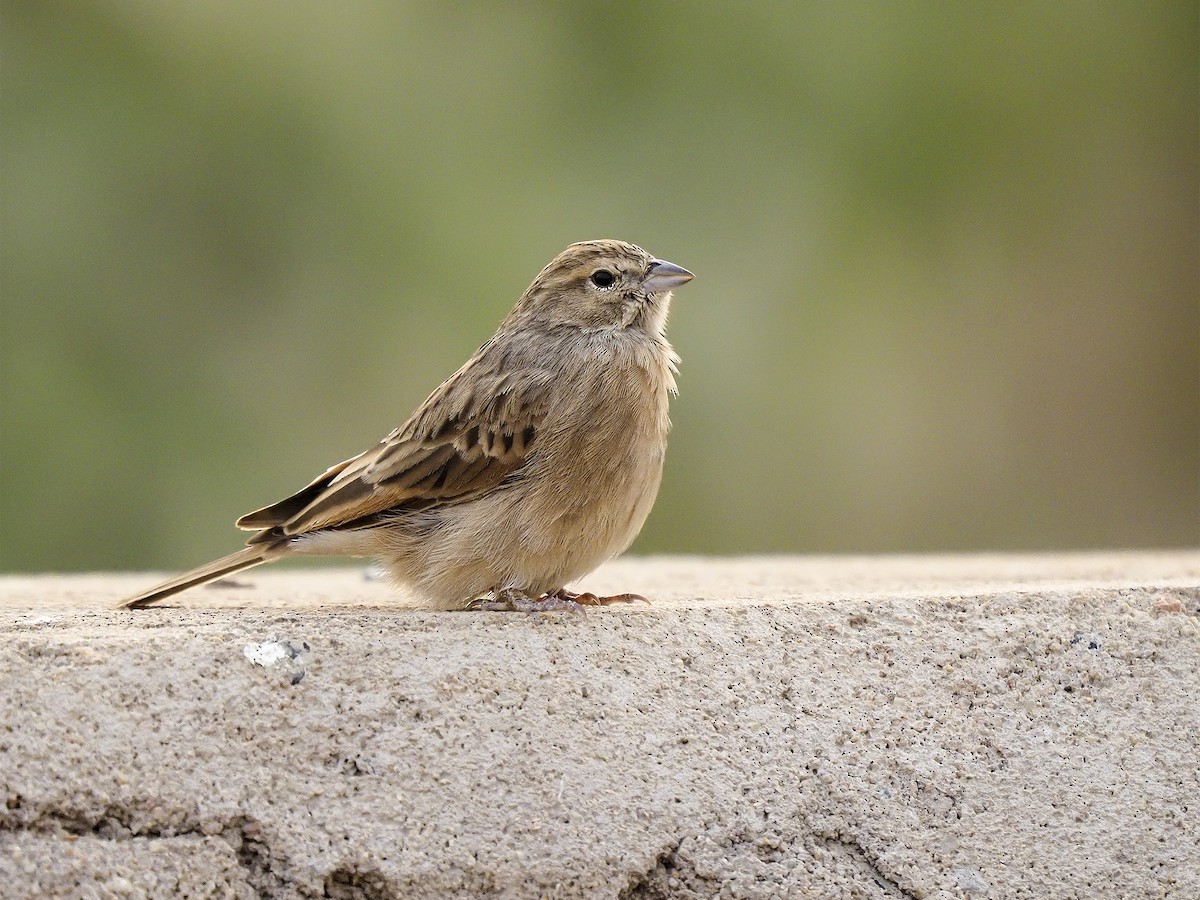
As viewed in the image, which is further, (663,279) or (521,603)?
(663,279)

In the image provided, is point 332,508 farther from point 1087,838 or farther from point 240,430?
point 240,430

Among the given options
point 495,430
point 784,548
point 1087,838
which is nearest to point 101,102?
point 784,548

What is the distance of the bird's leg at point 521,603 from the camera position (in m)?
3.86

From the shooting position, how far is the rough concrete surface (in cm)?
298

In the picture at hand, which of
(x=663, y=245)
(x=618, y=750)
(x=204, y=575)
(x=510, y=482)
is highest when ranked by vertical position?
(x=663, y=245)

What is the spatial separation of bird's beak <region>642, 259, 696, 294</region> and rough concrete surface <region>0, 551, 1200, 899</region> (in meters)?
1.26

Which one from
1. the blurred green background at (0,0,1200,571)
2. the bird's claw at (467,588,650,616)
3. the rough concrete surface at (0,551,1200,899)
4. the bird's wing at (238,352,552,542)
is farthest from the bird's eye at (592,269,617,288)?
the blurred green background at (0,0,1200,571)

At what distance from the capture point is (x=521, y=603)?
3.98 m

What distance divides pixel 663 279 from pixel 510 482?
0.94 meters

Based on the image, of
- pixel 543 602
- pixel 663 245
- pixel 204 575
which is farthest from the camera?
pixel 663 245

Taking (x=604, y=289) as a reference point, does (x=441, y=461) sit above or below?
below

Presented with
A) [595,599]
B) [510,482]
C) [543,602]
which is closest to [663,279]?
[510,482]

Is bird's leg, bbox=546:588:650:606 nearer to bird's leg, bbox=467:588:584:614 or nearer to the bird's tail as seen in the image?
bird's leg, bbox=467:588:584:614

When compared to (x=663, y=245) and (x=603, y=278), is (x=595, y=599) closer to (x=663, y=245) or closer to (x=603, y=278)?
(x=603, y=278)
